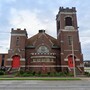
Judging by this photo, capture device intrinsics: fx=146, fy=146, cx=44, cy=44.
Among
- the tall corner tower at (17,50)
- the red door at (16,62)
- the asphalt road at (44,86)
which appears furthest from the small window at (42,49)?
the asphalt road at (44,86)

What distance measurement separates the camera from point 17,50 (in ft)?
132

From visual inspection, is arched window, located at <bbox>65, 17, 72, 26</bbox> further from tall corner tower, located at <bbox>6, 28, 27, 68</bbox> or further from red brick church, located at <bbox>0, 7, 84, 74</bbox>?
tall corner tower, located at <bbox>6, 28, 27, 68</bbox>

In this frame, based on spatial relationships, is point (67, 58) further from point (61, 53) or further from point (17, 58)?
point (17, 58)

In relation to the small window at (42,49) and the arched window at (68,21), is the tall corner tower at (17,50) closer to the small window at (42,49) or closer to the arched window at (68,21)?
the small window at (42,49)

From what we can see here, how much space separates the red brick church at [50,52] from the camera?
38969 mm

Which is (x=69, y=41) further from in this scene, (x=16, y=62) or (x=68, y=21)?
(x=16, y=62)

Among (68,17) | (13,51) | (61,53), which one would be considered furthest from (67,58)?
(13,51)

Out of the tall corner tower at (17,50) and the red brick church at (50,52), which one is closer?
the red brick church at (50,52)

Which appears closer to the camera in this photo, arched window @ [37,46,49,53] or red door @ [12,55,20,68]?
red door @ [12,55,20,68]

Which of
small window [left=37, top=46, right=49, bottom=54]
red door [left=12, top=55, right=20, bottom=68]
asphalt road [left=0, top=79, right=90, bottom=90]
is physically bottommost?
asphalt road [left=0, top=79, right=90, bottom=90]

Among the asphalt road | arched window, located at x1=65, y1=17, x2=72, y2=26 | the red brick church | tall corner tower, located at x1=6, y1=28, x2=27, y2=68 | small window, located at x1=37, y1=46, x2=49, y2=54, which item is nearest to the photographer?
the asphalt road

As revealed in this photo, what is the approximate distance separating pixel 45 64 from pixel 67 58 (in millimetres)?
6116

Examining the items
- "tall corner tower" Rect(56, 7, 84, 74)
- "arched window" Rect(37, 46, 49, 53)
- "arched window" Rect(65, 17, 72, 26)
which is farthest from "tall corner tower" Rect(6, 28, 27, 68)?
"arched window" Rect(65, 17, 72, 26)

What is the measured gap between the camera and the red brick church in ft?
128
